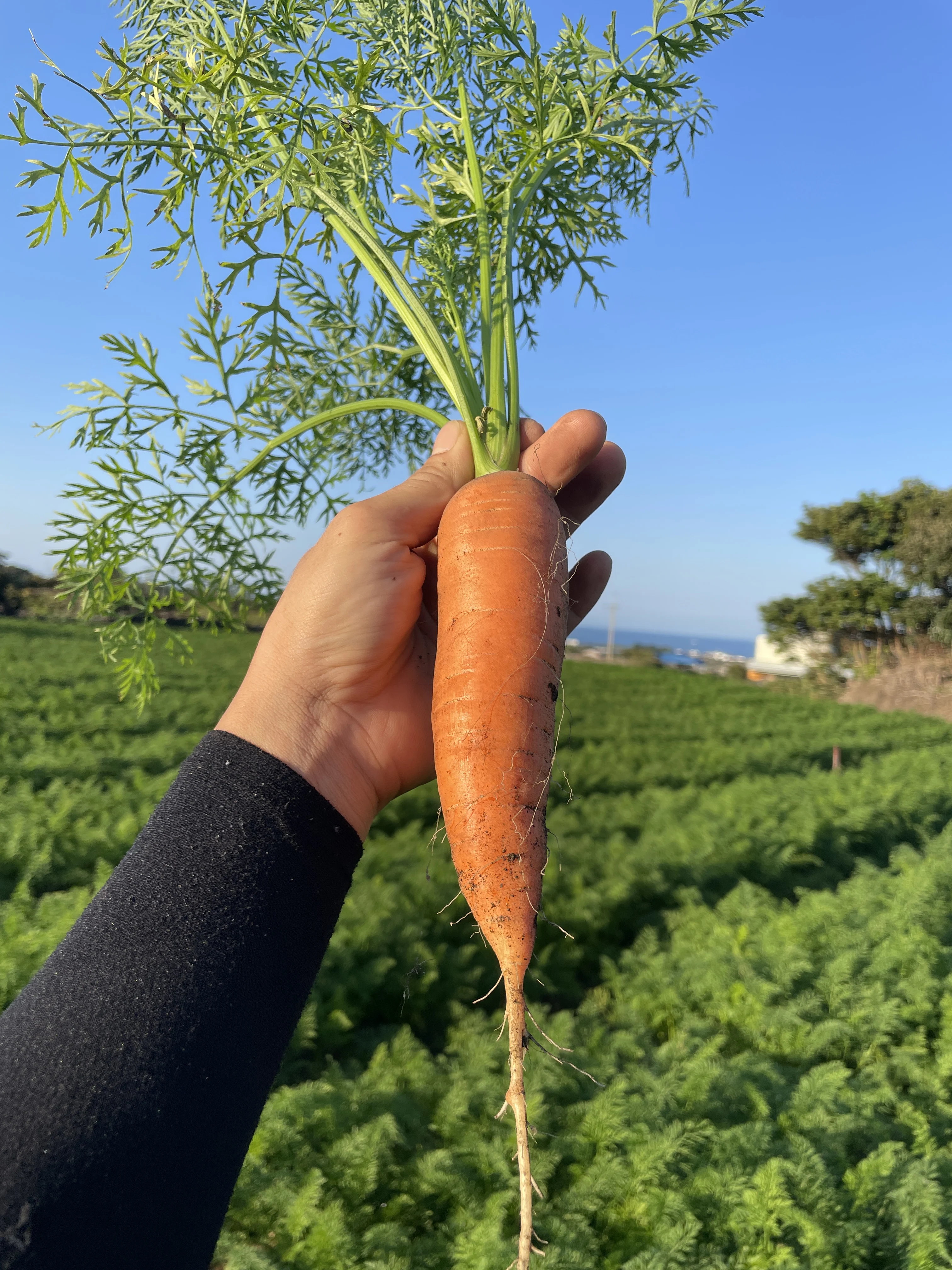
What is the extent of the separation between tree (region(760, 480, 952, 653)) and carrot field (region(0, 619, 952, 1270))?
2346 cm

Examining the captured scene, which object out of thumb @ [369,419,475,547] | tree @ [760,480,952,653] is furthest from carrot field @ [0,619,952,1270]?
tree @ [760,480,952,653]

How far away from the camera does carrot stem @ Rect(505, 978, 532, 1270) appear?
130 centimetres

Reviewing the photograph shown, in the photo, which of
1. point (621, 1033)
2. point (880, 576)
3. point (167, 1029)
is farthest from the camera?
point (880, 576)

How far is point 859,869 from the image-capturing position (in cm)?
518

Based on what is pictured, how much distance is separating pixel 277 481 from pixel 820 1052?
148 inches

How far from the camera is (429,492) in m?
2.12

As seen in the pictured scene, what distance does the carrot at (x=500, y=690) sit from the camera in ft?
6.06

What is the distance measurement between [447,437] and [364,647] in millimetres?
855

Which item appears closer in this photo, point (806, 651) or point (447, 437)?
point (447, 437)

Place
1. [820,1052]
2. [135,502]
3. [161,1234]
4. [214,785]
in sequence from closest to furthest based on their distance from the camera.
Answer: [161,1234] < [214,785] < [135,502] < [820,1052]

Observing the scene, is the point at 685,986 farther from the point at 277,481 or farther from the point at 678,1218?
the point at 277,481

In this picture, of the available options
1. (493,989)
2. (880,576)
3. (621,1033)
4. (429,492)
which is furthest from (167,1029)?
(880,576)

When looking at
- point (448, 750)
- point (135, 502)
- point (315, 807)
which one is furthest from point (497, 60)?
point (315, 807)

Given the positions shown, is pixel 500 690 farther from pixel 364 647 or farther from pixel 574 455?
pixel 574 455
